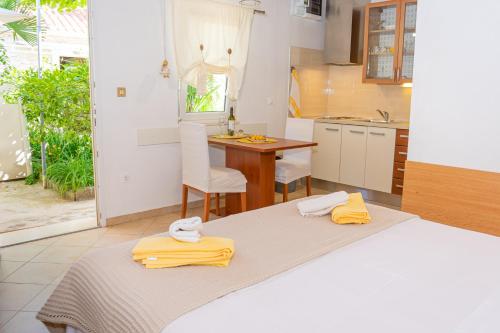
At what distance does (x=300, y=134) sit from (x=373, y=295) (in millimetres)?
3279

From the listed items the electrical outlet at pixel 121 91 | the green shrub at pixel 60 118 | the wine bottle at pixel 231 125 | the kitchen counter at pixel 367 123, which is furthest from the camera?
the green shrub at pixel 60 118

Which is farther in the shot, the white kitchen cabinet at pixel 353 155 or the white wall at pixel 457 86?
the white kitchen cabinet at pixel 353 155

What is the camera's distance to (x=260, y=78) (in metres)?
5.16

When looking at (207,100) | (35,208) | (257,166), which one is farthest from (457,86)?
(35,208)

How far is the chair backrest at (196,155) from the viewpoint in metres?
3.64

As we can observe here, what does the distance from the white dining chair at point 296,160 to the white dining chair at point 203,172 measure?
54cm

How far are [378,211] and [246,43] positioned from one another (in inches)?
119

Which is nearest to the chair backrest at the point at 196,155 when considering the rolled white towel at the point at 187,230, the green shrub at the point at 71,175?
the green shrub at the point at 71,175

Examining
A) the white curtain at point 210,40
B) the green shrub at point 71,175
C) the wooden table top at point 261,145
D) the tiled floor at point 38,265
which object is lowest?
the tiled floor at point 38,265

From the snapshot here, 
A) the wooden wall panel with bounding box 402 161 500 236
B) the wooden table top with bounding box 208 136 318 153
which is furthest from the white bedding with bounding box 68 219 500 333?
the wooden table top with bounding box 208 136 318 153

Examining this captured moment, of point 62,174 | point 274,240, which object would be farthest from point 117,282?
point 62,174

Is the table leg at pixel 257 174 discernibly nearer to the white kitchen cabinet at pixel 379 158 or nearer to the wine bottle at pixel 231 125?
the wine bottle at pixel 231 125

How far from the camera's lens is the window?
449 centimetres

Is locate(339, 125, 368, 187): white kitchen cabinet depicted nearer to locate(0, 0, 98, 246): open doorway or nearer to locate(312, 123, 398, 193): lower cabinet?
locate(312, 123, 398, 193): lower cabinet
